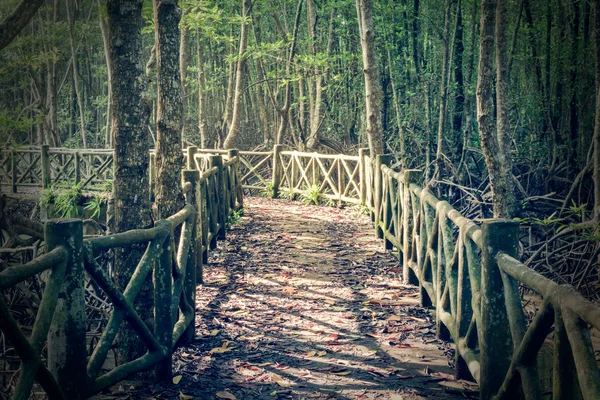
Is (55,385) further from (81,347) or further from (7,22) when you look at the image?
(7,22)

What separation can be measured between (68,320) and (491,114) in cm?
578

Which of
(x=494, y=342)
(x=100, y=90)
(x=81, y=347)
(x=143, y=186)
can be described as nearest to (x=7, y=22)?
(x=143, y=186)

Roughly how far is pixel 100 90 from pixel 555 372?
33.7 metres

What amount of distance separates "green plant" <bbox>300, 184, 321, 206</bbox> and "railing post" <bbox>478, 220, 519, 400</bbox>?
11402mm

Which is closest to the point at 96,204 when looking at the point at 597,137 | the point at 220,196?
the point at 220,196

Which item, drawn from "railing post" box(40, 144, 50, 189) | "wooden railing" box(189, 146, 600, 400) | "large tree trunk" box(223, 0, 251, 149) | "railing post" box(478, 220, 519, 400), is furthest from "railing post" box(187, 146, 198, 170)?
"railing post" box(478, 220, 519, 400)

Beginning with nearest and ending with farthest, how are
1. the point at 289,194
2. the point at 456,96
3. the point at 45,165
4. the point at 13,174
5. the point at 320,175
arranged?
the point at 456,96
the point at 320,175
the point at 45,165
the point at 289,194
the point at 13,174

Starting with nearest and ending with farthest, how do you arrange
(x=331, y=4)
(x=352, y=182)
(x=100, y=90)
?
(x=352, y=182)
(x=331, y=4)
(x=100, y=90)

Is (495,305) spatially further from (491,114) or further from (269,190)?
(269,190)

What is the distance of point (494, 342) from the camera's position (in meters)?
3.38

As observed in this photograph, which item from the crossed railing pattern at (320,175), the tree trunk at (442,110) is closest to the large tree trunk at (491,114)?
the tree trunk at (442,110)

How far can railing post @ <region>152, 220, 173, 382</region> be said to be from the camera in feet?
13.4

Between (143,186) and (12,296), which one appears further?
(12,296)

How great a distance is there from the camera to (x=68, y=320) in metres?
3.03
